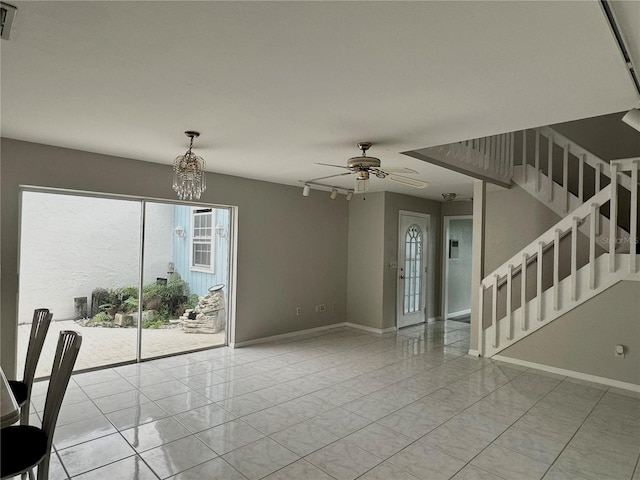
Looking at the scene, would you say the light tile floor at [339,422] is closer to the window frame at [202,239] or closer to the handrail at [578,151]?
the window frame at [202,239]

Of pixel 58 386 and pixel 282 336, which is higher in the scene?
pixel 58 386

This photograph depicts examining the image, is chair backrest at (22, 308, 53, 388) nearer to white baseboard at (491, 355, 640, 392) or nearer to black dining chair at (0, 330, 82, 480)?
black dining chair at (0, 330, 82, 480)

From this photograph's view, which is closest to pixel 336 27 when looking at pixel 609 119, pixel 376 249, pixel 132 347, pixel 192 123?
pixel 192 123

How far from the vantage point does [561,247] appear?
5109 mm

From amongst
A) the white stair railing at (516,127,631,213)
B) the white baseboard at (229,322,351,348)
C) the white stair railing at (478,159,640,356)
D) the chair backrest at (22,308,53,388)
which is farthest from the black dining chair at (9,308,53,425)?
the white stair railing at (516,127,631,213)

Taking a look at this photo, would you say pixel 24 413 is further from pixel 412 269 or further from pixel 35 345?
pixel 412 269

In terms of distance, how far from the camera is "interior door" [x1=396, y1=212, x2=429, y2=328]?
22.4ft

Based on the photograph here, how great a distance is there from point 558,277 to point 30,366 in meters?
5.34

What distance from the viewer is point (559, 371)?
14.5 feet

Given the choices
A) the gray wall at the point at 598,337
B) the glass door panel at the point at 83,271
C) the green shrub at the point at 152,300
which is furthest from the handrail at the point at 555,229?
the glass door panel at the point at 83,271

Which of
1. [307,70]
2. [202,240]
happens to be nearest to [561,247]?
[307,70]

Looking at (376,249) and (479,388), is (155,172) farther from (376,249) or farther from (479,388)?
(479,388)

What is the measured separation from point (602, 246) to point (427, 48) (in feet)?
13.8

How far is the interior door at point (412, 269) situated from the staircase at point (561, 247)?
1843 mm
